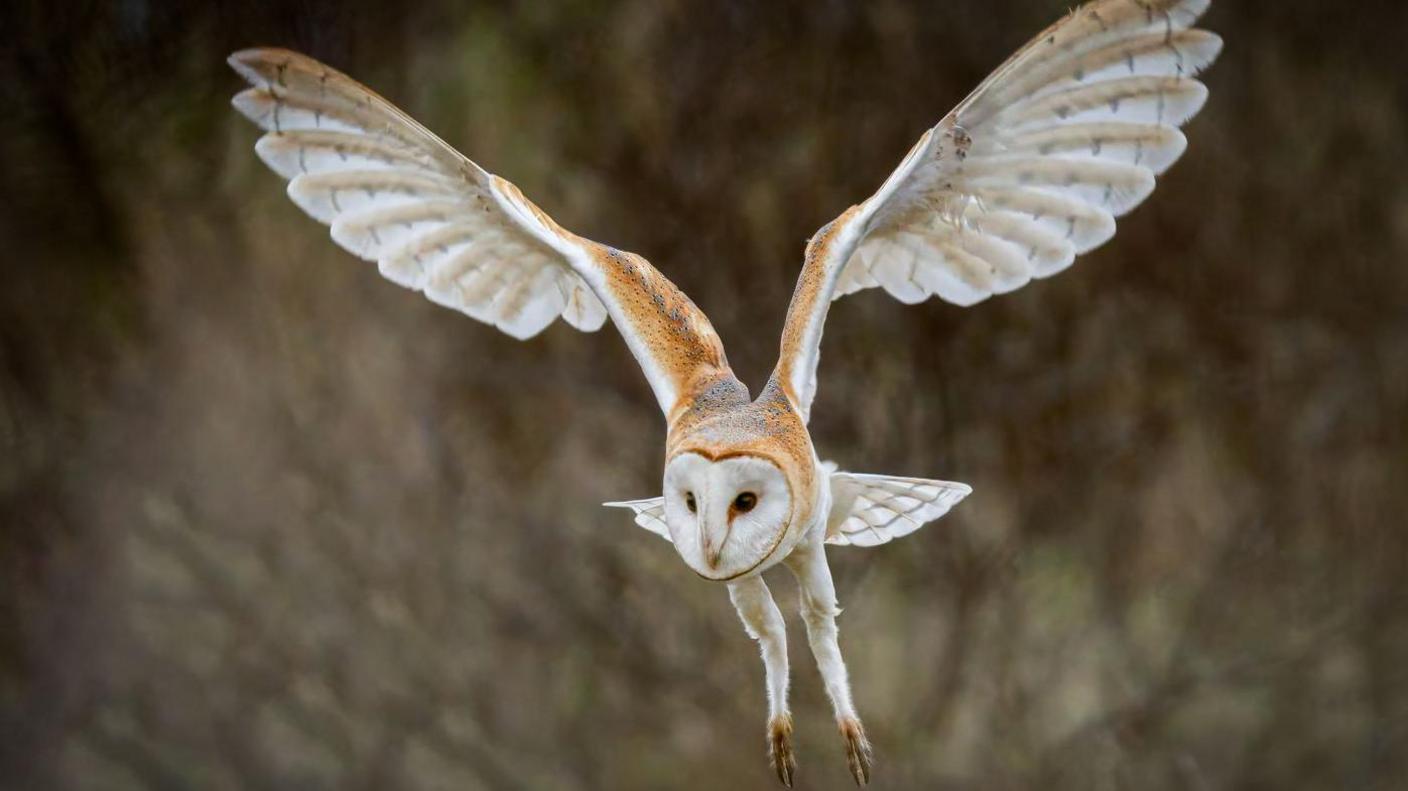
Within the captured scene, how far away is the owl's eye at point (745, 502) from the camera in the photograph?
89 cm

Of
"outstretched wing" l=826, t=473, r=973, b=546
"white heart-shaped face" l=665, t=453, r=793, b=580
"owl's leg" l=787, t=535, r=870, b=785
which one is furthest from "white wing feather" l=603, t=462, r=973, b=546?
"white heart-shaped face" l=665, t=453, r=793, b=580

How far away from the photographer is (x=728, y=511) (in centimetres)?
89

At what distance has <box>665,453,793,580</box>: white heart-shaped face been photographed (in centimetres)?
87

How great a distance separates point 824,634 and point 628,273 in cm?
34

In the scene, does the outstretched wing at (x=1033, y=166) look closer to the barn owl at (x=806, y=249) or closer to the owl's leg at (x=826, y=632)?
the barn owl at (x=806, y=249)

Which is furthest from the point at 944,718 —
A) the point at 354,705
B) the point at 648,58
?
the point at 648,58

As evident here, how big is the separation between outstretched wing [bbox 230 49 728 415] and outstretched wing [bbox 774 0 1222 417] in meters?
0.11

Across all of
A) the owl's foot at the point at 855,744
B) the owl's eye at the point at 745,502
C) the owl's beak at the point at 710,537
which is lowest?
the owl's foot at the point at 855,744

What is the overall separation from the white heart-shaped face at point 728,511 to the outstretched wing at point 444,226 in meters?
0.15

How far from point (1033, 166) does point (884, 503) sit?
0.34 meters

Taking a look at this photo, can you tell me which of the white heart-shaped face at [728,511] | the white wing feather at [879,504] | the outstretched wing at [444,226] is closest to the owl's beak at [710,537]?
the white heart-shaped face at [728,511]

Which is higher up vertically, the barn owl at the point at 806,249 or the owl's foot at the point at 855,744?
the barn owl at the point at 806,249

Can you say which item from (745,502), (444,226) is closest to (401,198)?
(444,226)

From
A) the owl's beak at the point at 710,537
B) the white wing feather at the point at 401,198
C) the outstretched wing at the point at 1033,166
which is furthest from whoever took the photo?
the white wing feather at the point at 401,198
